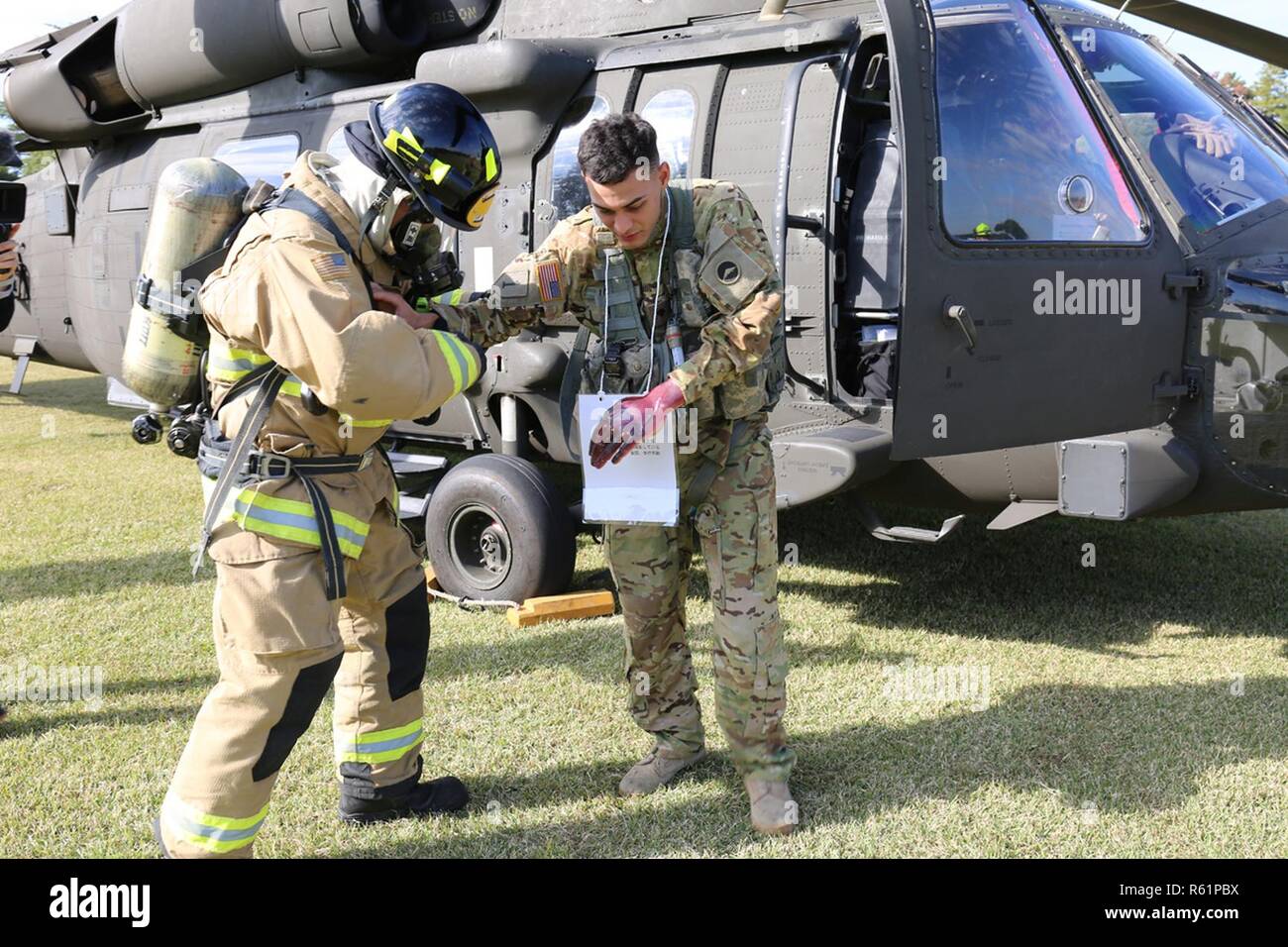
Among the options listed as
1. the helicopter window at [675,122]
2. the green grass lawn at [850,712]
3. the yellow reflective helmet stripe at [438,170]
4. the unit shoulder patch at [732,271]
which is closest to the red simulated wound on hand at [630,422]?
the unit shoulder patch at [732,271]

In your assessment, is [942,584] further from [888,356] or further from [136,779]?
[136,779]

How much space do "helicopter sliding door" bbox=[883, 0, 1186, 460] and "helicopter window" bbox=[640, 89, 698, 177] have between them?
3.96ft

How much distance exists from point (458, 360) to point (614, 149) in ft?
2.40

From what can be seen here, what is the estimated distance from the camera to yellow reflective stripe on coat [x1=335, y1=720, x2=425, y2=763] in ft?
11.2

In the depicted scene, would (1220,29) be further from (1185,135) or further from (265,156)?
(265,156)

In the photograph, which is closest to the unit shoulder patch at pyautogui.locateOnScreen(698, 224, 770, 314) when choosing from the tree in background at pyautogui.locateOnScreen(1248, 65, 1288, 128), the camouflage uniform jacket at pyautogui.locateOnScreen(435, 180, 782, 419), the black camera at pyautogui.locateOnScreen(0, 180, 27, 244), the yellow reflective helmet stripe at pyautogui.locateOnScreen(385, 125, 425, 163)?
the camouflage uniform jacket at pyautogui.locateOnScreen(435, 180, 782, 419)

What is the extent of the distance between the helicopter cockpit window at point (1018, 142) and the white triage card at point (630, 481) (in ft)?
5.47

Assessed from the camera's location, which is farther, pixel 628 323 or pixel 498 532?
pixel 498 532

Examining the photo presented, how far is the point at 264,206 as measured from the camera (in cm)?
302

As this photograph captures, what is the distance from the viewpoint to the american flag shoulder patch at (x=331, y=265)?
107 inches

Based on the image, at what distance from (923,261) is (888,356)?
0.95 meters

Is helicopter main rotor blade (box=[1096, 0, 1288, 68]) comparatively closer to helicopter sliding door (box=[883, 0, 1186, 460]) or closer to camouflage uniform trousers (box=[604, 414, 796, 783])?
helicopter sliding door (box=[883, 0, 1186, 460])

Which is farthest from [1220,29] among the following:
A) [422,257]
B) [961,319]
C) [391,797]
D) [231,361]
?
[391,797]

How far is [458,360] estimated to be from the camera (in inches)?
113
